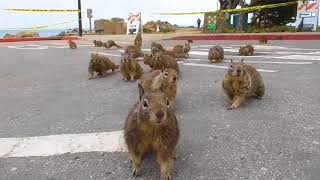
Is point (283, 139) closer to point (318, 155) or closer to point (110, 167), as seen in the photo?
point (318, 155)

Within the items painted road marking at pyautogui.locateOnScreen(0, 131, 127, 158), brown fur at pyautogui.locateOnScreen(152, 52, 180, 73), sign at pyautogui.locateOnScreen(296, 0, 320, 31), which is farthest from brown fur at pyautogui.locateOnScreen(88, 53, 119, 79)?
sign at pyautogui.locateOnScreen(296, 0, 320, 31)

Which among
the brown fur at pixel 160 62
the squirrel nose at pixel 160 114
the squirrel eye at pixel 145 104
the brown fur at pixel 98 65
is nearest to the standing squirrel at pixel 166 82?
the brown fur at pixel 160 62

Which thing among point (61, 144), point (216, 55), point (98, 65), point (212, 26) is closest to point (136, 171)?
point (61, 144)

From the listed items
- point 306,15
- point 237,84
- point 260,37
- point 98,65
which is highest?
point 306,15

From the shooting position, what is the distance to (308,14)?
21078 millimetres

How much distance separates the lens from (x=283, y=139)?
4.38m

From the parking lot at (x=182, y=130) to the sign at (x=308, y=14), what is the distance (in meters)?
13.6

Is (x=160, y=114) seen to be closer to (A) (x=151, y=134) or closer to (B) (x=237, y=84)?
(A) (x=151, y=134)

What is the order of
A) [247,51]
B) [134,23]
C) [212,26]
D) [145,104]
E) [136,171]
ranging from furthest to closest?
[134,23] → [212,26] → [247,51] → [136,171] → [145,104]

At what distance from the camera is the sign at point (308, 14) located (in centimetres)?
2092

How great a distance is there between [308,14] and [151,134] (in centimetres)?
1973

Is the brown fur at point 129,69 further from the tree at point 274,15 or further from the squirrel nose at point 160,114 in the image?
the tree at point 274,15

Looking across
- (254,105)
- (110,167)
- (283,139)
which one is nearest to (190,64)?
(254,105)

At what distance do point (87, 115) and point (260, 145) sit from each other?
2468 millimetres
